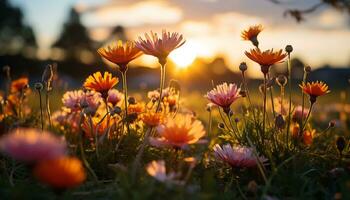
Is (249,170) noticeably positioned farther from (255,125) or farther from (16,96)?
(16,96)

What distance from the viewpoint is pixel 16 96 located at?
4.08 m

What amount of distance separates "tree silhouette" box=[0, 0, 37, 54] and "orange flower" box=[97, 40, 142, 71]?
116 feet

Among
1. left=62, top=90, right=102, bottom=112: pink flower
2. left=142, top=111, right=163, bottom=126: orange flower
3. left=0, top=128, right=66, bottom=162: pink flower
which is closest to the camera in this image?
left=0, top=128, right=66, bottom=162: pink flower

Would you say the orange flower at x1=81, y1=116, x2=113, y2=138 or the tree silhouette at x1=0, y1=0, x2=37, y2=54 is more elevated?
the tree silhouette at x1=0, y1=0, x2=37, y2=54

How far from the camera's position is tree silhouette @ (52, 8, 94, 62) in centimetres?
5031

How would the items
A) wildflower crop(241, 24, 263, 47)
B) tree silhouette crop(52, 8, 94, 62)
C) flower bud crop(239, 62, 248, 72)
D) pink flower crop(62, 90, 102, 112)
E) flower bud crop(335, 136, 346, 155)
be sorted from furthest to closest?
tree silhouette crop(52, 8, 94, 62), pink flower crop(62, 90, 102, 112), wildflower crop(241, 24, 263, 47), flower bud crop(239, 62, 248, 72), flower bud crop(335, 136, 346, 155)

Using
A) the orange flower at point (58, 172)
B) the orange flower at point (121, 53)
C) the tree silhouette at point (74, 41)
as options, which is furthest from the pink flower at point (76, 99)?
the tree silhouette at point (74, 41)

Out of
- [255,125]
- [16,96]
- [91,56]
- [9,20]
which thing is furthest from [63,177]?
[91,56]

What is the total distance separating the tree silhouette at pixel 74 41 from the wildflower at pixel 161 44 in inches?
1820

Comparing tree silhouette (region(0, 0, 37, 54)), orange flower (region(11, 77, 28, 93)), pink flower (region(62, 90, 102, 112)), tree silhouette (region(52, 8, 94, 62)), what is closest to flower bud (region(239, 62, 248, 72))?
pink flower (region(62, 90, 102, 112))

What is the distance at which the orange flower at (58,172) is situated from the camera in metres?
1.38

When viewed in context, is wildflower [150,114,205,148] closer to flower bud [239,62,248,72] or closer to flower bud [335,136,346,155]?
flower bud [239,62,248,72]

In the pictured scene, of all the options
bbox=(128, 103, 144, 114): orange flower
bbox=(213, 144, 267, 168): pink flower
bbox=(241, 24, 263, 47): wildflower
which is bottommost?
bbox=(213, 144, 267, 168): pink flower

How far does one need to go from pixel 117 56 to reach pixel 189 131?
0.76 metres
